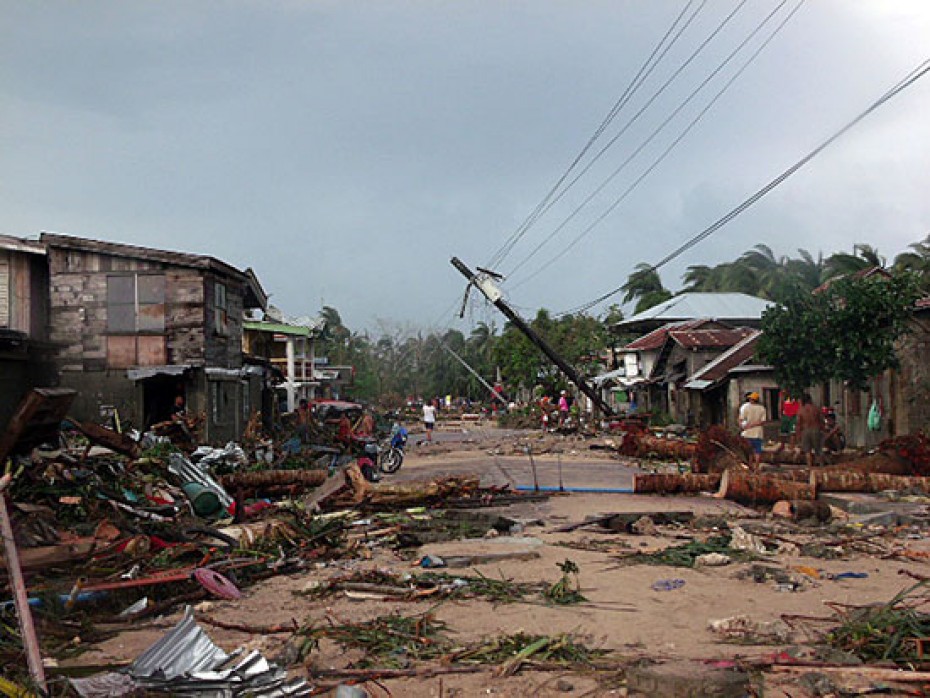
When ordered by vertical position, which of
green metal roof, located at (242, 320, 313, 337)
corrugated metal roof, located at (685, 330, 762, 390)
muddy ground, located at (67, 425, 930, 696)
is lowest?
muddy ground, located at (67, 425, 930, 696)

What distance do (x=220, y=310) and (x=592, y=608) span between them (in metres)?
19.4

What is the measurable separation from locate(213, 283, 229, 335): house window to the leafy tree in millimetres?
14567

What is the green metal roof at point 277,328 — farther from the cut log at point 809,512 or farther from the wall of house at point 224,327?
the cut log at point 809,512

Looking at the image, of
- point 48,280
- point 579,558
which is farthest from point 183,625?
point 48,280

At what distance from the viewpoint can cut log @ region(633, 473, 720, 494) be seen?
1552cm

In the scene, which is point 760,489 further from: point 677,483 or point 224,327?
point 224,327

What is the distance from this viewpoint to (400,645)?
6.33m

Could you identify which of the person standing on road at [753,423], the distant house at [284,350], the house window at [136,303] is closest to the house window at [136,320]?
the house window at [136,303]

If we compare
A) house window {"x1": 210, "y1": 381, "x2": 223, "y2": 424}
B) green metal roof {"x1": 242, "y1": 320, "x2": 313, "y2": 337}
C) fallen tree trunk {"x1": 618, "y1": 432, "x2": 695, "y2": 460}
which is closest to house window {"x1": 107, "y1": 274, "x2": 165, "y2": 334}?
house window {"x1": 210, "y1": 381, "x2": 223, "y2": 424}

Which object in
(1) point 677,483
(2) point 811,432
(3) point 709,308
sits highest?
(3) point 709,308

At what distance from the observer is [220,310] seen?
81.5 feet

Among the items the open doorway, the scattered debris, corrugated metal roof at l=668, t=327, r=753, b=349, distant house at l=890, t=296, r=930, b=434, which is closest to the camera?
the scattered debris

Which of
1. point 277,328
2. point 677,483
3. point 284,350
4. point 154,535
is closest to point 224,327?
point 277,328

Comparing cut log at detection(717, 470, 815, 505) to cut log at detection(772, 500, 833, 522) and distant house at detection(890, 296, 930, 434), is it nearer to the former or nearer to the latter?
cut log at detection(772, 500, 833, 522)
